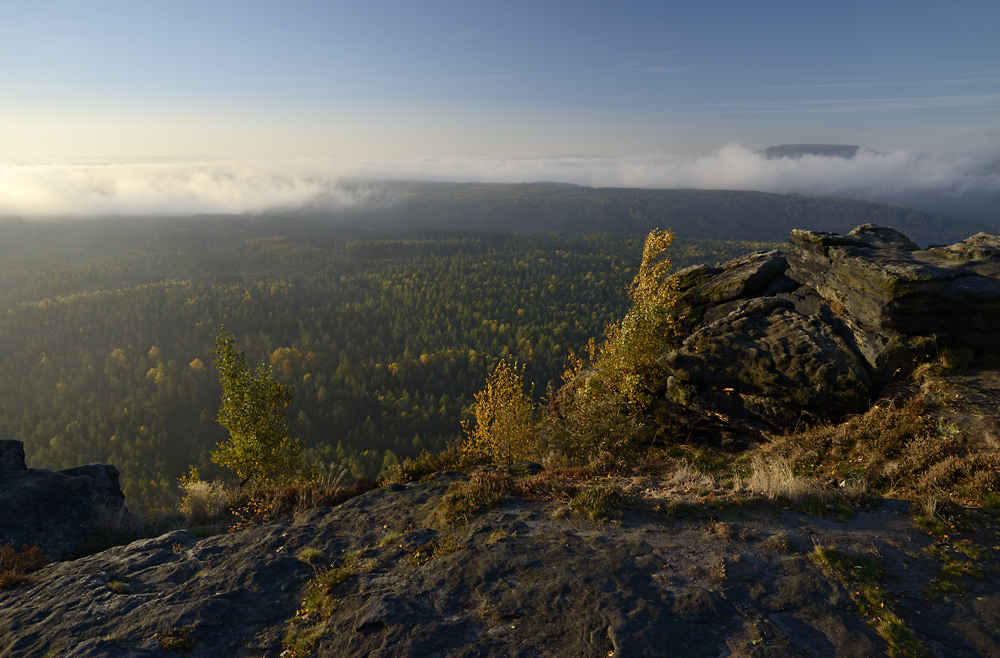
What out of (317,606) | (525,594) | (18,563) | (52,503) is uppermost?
(525,594)

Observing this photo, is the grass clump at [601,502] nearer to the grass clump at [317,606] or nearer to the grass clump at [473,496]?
the grass clump at [473,496]

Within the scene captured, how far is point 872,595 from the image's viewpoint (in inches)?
329

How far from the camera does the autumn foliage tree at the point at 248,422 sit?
2523 centimetres

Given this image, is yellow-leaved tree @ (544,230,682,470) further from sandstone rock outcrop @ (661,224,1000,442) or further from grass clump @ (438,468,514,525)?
grass clump @ (438,468,514,525)

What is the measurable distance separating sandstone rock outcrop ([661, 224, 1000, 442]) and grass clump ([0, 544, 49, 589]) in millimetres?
21149

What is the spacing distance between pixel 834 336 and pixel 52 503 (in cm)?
2898

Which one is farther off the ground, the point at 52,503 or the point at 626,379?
the point at 626,379

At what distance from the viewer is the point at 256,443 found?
25266mm

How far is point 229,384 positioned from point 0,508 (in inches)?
414

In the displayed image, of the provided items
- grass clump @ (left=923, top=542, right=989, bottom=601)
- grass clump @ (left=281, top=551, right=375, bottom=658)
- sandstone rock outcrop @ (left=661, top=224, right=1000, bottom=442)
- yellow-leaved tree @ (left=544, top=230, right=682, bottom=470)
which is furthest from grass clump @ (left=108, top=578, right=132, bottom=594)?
sandstone rock outcrop @ (left=661, top=224, right=1000, bottom=442)

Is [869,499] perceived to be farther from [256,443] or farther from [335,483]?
[256,443]

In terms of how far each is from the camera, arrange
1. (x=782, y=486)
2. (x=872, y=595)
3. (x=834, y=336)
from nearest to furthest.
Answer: (x=872, y=595) → (x=782, y=486) → (x=834, y=336)

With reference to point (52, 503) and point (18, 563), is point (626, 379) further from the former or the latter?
point (52, 503)

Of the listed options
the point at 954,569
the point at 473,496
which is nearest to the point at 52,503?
the point at 473,496
